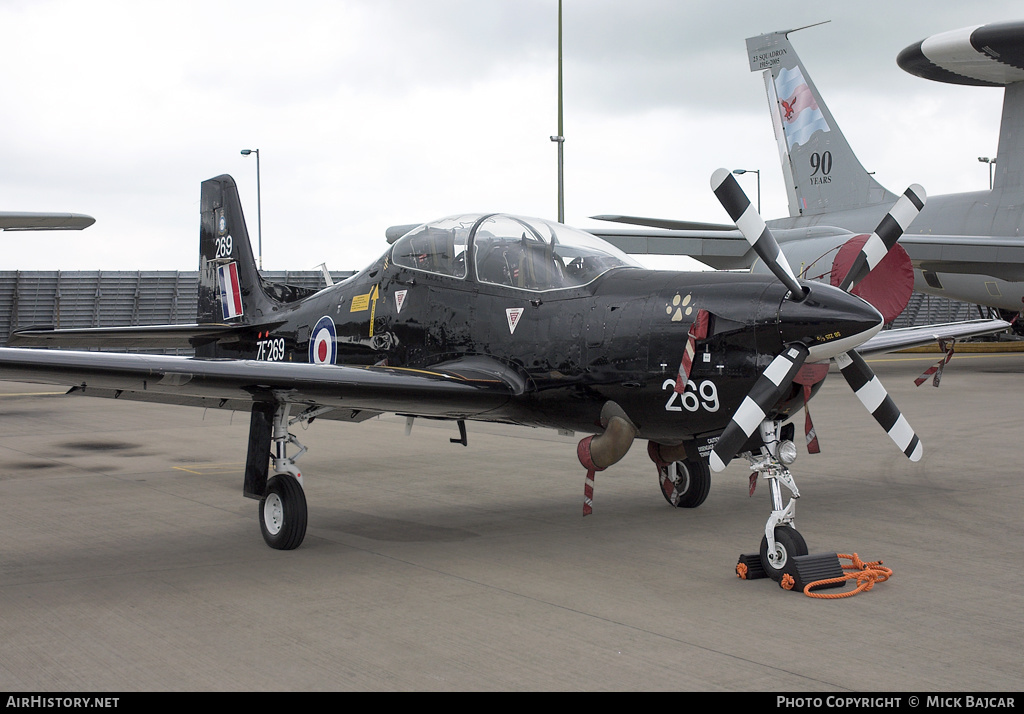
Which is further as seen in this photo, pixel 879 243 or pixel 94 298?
pixel 94 298

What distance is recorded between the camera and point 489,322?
731 cm

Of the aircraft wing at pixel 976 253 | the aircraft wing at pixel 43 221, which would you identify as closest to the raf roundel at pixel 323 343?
the aircraft wing at pixel 976 253

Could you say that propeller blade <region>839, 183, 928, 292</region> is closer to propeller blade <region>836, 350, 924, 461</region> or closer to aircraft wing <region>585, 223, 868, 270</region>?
propeller blade <region>836, 350, 924, 461</region>

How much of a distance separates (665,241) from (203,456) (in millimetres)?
16876

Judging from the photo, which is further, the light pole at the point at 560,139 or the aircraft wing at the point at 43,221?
the aircraft wing at the point at 43,221

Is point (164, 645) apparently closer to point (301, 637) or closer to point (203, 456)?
point (301, 637)

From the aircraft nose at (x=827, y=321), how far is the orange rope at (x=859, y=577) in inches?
52.8

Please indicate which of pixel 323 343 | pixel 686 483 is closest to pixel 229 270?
pixel 323 343

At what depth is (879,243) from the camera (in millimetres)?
6062

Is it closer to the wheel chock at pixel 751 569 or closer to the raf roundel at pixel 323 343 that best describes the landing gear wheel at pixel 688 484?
the wheel chock at pixel 751 569

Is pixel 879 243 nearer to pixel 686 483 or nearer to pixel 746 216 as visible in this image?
pixel 746 216

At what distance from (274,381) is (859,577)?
3959 millimetres

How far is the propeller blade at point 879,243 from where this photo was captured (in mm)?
6016
